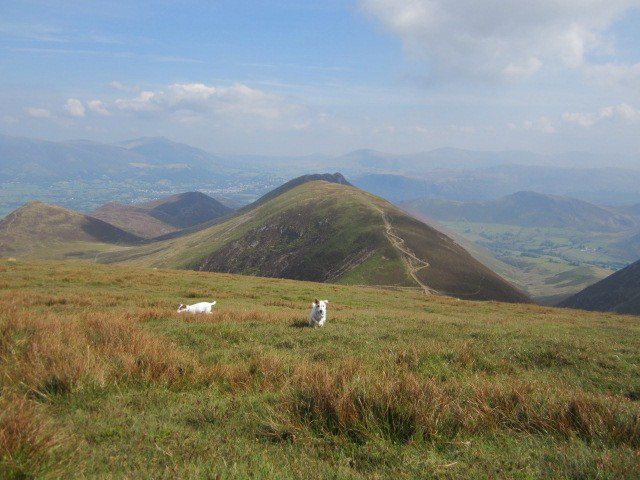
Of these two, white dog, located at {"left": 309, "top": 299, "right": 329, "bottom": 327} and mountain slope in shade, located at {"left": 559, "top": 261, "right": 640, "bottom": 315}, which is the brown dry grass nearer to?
white dog, located at {"left": 309, "top": 299, "right": 329, "bottom": 327}

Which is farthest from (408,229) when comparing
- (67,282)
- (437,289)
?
(67,282)

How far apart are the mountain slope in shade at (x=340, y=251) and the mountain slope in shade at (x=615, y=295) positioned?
39.2m

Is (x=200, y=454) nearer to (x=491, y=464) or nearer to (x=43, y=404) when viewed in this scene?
(x=43, y=404)

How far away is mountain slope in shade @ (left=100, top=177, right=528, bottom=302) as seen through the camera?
11725 cm

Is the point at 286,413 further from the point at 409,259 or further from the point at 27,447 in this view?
the point at 409,259

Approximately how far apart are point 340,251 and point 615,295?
10798 centimetres

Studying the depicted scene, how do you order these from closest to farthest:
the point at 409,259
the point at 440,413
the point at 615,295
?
the point at 440,413
the point at 409,259
the point at 615,295

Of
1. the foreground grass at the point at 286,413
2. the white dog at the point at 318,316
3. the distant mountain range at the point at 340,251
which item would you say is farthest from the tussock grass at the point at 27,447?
the distant mountain range at the point at 340,251

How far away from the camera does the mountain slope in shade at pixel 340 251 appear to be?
11725 centimetres

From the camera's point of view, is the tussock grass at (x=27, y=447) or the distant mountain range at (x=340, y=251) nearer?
the tussock grass at (x=27, y=447)

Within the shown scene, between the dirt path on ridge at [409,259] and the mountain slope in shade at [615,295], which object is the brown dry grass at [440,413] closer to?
the dirt path on ridge at [409,259]

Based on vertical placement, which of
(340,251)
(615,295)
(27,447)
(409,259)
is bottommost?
(615,295)

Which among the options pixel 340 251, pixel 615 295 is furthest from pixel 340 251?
pixel 615 295

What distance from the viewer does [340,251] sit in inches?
5443
